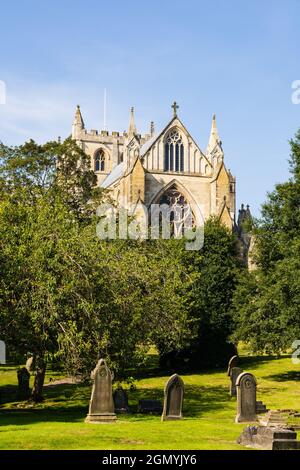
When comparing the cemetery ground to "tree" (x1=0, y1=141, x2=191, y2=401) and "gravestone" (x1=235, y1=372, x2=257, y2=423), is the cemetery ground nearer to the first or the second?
"gravestone" (x1=235, y1=372, x2=257, y2=423)

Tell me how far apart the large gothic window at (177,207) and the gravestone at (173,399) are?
4668 cm

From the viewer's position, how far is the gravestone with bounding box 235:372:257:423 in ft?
72.9

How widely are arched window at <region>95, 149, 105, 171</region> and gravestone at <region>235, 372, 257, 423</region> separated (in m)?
81.1

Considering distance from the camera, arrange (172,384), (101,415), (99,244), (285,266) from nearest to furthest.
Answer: (101,415), (172,384), (99,244), (285,266)

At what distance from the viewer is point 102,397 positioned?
21.5 meters

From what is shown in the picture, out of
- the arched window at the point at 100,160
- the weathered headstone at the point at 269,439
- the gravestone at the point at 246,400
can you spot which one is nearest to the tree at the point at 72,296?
the gravestone at the point at 246,400

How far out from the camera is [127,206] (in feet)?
220

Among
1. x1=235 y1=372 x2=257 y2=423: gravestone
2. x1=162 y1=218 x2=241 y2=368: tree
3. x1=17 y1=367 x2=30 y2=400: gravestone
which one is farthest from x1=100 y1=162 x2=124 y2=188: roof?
x1=235 y1=372 x2=257 y2=423: gravestone

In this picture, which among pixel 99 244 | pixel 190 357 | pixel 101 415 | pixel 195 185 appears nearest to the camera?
pixel 101 415

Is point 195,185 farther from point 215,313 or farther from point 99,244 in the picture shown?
point 99,244

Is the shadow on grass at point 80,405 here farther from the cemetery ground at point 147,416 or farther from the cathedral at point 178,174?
the cathedral at point 178,174

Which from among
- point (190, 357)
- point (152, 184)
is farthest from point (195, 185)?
point (190, 357)

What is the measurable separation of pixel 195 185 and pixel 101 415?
5210 cm

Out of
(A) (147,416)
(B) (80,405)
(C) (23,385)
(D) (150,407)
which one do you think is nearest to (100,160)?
(C) (23,385)
